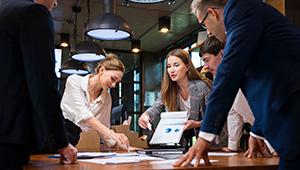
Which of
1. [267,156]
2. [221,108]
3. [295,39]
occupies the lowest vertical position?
[267,156]

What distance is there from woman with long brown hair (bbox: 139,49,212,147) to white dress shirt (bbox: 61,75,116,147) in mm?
604

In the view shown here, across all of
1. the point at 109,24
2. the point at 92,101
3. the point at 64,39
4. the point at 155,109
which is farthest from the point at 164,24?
the point at 155,109

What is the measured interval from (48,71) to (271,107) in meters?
0.83

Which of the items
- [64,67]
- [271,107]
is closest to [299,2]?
[271,107]

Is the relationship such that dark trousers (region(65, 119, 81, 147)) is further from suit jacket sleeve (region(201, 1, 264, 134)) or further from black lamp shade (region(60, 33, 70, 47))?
black lamp shade (region(60, 33, 70, 47))

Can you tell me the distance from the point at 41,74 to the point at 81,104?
153 centimetres

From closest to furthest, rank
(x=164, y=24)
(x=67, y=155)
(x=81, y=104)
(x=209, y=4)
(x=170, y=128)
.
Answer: (x=67, y=155) < (x=209, y=4) < (x=170, y=128) < (x=81, y=104) < (x=164, y=24)

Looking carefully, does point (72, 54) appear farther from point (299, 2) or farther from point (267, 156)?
point (267, 156)

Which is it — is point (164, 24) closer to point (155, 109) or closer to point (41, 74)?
point (155, 109)

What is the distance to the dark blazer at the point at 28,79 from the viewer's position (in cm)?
112

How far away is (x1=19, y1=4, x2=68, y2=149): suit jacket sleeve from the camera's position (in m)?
1.13

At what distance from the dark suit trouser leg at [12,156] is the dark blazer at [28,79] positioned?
0.12ft

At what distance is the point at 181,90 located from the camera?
2.55m

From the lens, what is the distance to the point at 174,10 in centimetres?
709
